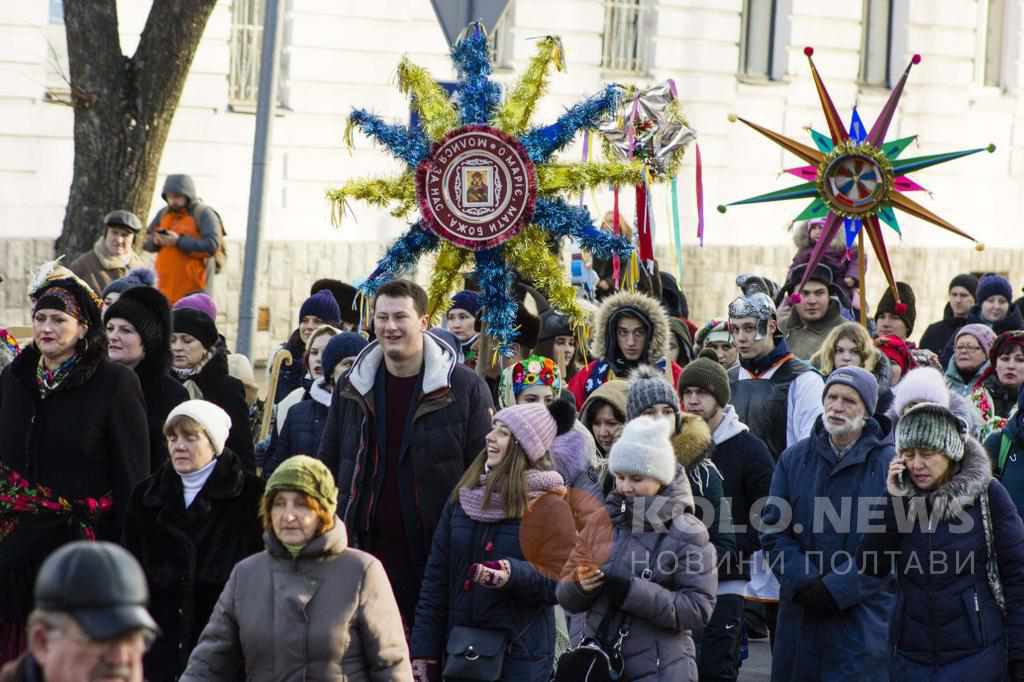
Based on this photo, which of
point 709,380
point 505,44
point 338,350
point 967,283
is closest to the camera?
point 709,380

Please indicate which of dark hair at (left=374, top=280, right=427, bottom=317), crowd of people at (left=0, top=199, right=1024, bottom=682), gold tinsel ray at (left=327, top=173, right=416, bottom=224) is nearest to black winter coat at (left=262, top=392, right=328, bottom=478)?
crowd of people at (left=0, top=199, right=1024, bottom=682)

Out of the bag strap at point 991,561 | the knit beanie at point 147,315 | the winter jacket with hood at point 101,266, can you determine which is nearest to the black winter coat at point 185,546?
the knit beanie at point 147,315

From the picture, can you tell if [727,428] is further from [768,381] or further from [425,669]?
[425,669]

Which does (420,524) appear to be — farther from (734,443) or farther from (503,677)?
(734,443)

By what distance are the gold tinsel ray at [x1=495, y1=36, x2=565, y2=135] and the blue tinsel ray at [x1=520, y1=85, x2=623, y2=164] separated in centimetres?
8

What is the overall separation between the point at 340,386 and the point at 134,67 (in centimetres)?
799

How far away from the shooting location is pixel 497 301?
27.8 feet

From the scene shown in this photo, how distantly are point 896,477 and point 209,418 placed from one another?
2.48m

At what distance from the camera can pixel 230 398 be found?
9203 millimetres

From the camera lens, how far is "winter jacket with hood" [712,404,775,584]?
8477 mm

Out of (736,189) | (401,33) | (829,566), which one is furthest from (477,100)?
(736,189)

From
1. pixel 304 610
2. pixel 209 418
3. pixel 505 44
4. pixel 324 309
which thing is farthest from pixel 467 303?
pixel 505 44

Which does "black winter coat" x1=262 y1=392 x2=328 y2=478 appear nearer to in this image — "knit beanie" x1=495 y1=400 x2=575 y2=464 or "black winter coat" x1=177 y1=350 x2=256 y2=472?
"black winter coat" x1=177 y1=350 x2=256 y2=472

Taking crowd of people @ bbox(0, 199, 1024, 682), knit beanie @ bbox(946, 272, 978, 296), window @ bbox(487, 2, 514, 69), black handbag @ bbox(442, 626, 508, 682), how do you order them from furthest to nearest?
1. window @ bbox(487, 2, 514, 69)
2. knit beanie @ bbox(946, 272, 978, 296)
3. black handbag @ bbox(442, 626, 508, 682)
4. crowd of people @ bbox(0, 199, 1024, 682)
